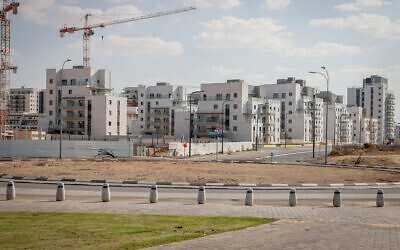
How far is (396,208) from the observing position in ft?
52.7

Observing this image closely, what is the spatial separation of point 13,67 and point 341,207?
369 ft

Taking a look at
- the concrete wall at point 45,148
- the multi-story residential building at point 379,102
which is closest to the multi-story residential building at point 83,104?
the concrete wall at point 45,148

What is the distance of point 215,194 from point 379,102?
187 meters

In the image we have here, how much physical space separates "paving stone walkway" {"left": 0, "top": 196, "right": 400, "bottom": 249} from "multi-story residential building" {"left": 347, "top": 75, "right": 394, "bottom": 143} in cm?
18336

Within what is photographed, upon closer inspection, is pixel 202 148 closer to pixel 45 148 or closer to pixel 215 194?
pixel 45 148

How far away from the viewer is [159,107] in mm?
110938

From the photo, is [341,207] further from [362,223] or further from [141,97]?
[141,97]

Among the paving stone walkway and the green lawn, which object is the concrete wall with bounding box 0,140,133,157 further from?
the green lawn

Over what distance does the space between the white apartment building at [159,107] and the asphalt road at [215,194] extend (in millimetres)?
85081

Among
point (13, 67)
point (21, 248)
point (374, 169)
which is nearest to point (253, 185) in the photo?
point (21, 248)

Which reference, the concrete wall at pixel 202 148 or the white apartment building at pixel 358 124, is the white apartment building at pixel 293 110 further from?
the white apartment building at pixel 358 124

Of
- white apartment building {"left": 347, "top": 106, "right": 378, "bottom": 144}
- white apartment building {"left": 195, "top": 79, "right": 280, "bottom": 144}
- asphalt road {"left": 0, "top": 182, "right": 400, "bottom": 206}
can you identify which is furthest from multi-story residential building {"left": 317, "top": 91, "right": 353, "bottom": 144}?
asphalt road {"left": 0, "top": 182, "right": 400, "bottom": 206}

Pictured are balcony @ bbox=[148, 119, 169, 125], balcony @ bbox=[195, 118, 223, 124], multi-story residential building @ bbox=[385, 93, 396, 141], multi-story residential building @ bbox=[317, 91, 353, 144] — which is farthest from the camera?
multi-story residential building @ bbox=[385, 93, 396, 141]

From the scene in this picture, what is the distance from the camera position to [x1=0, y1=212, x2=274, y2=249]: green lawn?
951 centimetres
